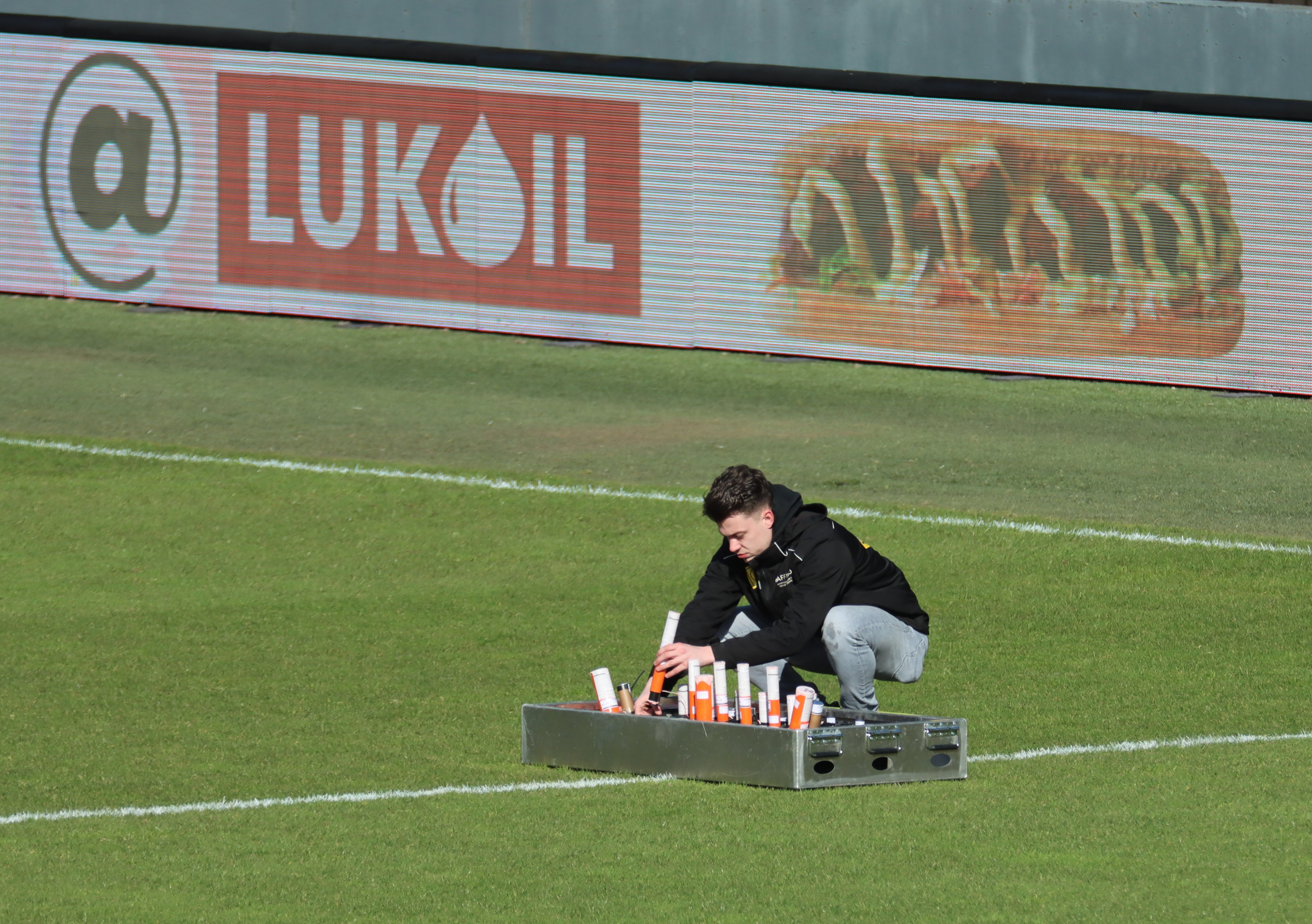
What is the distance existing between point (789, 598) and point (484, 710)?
186 cm

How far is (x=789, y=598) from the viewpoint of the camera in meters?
9.09

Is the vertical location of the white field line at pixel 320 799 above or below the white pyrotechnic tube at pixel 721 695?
below

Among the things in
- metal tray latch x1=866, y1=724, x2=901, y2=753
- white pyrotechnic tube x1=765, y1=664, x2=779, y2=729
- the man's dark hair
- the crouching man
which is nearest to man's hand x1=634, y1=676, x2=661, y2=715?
the crouching man

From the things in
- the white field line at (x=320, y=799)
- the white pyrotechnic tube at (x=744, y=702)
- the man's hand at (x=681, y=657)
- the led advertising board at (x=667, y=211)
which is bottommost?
the white field line at (x=320, y=799)

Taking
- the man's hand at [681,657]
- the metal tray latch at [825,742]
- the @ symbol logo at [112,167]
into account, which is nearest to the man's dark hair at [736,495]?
the man's hand at [681,657]

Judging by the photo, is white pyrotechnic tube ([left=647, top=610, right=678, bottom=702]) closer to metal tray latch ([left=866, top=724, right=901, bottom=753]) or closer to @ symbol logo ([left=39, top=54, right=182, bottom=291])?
metal tray latch ([left=866, top=724, right=901, bottom=753])

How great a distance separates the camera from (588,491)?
1616 cm

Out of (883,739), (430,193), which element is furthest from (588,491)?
(883,739)

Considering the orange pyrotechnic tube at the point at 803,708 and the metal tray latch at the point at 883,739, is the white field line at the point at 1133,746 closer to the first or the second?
the metal tray latch at the point at 883,739

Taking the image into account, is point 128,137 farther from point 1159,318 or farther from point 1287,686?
point 1287,686

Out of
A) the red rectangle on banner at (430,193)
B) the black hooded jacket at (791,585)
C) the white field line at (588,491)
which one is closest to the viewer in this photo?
the black hooded jacket at (791,585)

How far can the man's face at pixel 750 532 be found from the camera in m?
8.80

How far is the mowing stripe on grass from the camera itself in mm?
8312

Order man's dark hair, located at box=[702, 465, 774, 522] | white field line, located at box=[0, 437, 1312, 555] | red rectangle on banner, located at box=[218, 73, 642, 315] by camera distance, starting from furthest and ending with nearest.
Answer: red rectangle on banner, located at box=[218, 73, 642, 315] < white field line, located at box=[0, 437, 1312, 555] < man's dark hair, located at box=[702, 465, 774, 522]
